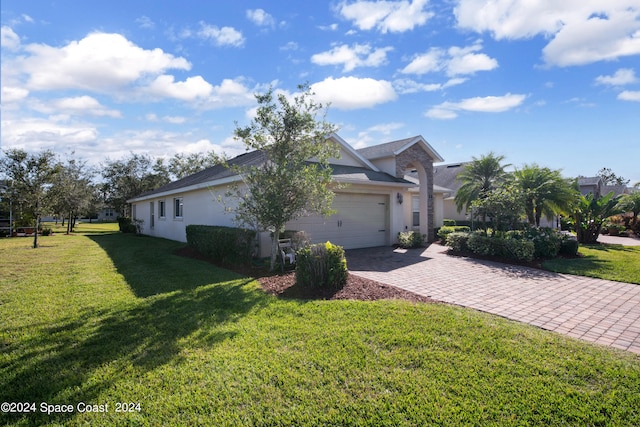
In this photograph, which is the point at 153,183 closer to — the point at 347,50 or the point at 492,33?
the point at 347,50

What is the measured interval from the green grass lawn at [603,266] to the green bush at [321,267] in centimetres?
713

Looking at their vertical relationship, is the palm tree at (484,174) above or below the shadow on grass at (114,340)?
above

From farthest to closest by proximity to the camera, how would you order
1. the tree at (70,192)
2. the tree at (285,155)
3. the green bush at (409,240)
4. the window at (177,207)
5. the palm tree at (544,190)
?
the tree at (70,192) < the window at (177,207) < the palm tree at (544,190) < the green bush at (409,240) < the tree at (285,155)

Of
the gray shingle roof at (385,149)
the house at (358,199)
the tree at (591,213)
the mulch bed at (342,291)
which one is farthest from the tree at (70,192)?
the tree at (591,213)

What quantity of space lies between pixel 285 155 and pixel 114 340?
17.6 ft

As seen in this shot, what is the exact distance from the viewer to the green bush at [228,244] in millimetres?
9344

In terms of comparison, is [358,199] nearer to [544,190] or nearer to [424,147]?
[424,147]

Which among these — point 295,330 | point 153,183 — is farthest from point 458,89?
point 153,183

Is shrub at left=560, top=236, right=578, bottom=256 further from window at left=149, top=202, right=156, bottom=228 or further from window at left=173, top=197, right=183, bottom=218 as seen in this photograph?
window at left=149, top=202, right=156, bottom=228

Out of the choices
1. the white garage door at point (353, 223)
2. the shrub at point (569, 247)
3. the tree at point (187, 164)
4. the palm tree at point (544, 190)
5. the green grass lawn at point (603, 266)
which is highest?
the tree at point (187, 164)

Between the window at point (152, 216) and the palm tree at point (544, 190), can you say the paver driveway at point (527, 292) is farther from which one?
the window at point (152, 216)

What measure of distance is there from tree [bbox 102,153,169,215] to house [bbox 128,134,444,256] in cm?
2204

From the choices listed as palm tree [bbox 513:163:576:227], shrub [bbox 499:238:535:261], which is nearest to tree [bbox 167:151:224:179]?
palm tree [bbox 513:163:576:227]

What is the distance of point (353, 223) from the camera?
13.2m
